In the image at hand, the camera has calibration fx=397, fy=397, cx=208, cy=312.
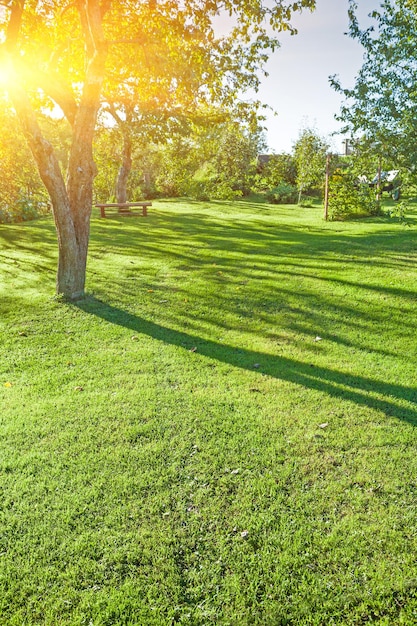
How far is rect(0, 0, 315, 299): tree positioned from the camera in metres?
7.34

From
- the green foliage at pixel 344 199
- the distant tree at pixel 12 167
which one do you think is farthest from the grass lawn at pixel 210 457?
the green foliage at pixel 344 199

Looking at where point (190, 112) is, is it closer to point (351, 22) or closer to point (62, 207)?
point (351, 22)

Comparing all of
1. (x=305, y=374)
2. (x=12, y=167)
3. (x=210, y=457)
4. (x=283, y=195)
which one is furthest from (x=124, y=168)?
(x=210, y=457)

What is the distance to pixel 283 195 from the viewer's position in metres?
29.8

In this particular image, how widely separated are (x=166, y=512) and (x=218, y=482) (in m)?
0.53

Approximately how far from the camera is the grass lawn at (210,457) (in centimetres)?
256

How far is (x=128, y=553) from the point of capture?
281 cm

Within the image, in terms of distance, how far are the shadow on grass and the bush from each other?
24887 mm

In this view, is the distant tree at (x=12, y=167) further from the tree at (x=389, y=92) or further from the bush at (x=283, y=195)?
the bush at (x=283, y=195)

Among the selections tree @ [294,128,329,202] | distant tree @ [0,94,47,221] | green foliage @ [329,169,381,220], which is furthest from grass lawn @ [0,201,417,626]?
tree @ [294,128,329,202]

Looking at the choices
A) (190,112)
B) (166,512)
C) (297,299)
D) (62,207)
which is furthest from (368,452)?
(190,112)

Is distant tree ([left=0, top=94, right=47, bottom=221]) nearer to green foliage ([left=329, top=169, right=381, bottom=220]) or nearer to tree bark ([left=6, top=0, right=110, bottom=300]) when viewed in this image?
tree bark ([left=6, top=0, right=110, bottom=300])

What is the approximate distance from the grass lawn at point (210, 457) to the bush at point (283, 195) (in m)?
22.3

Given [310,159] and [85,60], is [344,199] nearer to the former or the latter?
[310,159]
